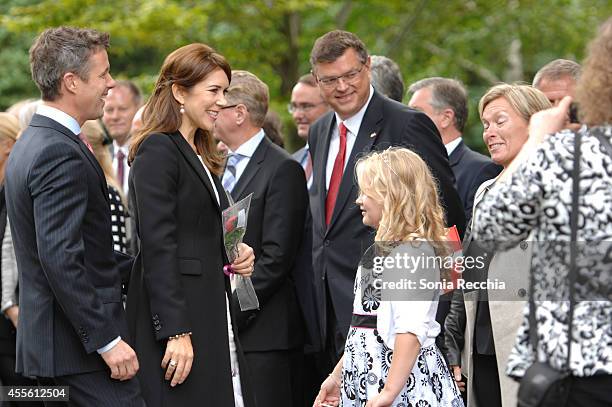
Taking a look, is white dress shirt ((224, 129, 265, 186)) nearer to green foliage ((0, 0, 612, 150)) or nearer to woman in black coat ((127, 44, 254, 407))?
woman in black coat ((127, 44, 254, 407))

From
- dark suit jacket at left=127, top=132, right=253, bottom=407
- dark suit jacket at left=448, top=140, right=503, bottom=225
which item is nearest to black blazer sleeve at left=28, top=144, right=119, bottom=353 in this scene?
dark suit jacket at left=127, top=132, right=253, bottom=407

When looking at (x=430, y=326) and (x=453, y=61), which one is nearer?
(x=430, y=326)

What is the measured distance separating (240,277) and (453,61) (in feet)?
40.7

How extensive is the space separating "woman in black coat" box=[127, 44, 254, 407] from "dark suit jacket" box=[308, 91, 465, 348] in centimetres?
119

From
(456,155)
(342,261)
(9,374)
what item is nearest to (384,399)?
(342,261)

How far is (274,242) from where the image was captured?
6.37 metres

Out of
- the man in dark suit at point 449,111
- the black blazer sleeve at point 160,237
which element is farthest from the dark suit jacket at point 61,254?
the man in dark suit at point 449,111

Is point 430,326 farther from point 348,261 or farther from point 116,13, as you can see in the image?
point 116,13

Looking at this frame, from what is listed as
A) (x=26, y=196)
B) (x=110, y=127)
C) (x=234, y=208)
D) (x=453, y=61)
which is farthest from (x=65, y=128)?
(x=453, y=61)

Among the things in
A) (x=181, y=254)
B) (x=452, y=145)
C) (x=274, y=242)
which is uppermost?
(x=452, y=145)

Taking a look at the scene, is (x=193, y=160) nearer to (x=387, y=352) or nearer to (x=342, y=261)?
(x=387, y=352)

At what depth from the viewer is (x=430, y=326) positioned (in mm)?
4676

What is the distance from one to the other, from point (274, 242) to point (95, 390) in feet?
6.70

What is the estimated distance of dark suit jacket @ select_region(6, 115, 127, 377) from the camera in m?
4.41
